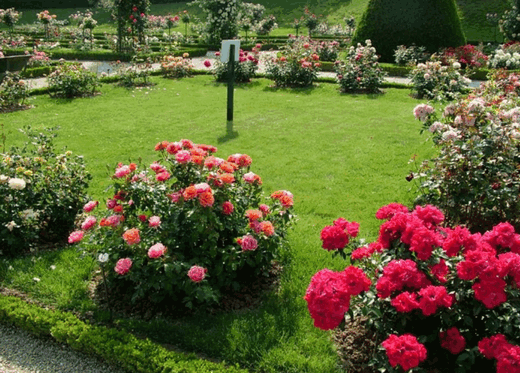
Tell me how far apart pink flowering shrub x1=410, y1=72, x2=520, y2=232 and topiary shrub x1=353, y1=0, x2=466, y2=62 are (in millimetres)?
10210

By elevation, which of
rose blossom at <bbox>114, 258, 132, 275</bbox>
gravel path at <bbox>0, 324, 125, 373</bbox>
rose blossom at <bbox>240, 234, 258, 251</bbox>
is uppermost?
rose blossom at <bbox>240, 234, 258, 251</bbox>

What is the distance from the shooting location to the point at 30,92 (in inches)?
441

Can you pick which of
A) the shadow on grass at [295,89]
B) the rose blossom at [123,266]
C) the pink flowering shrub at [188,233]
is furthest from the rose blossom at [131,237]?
the shadow on grass at [295,89]

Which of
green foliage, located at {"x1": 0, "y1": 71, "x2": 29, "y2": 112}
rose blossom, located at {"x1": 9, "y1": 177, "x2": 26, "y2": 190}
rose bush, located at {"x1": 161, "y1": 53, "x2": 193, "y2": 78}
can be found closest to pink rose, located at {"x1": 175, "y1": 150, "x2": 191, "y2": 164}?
rose blossom, located at {"x1": 9, "y1": 177, "x2": 26, "y2": 190}

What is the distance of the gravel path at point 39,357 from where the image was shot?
3152 mm

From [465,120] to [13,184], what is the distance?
165 inches

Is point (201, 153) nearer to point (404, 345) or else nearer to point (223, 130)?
point (404, 345)

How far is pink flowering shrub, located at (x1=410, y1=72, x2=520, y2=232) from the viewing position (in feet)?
14.5

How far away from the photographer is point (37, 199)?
4508 millimetres

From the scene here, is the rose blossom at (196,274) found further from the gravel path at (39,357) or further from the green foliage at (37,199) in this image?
the green foliage at (37,199)

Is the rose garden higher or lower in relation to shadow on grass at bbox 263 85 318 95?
lower

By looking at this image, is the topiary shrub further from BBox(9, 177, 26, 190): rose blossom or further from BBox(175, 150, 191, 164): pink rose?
BBox(9, 177, 26, 190): rose blossom

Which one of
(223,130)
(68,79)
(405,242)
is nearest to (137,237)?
(405,242)

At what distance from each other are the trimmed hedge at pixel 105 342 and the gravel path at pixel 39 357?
50 millimetres
